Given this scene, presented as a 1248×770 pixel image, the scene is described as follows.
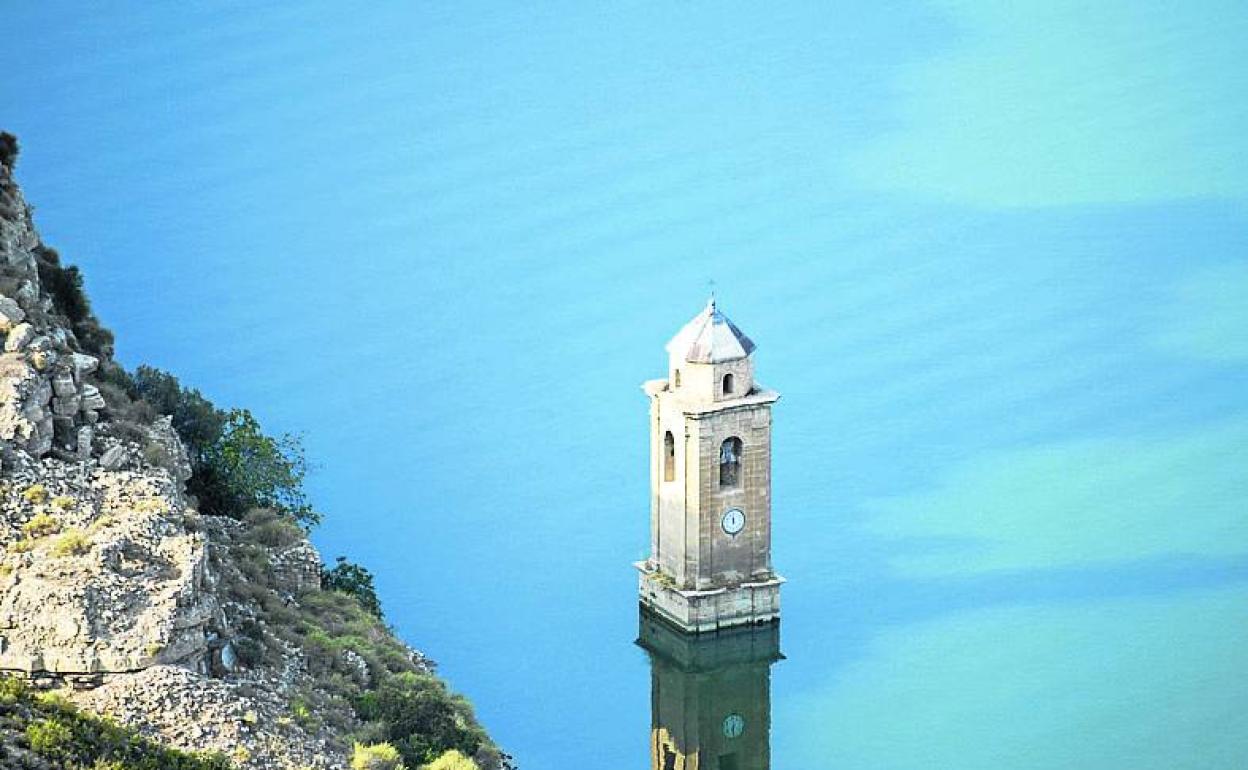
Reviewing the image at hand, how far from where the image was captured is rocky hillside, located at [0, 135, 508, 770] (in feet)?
118

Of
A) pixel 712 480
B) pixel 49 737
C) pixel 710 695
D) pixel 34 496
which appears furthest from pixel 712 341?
pixel 49 737

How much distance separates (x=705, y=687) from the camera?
160ft

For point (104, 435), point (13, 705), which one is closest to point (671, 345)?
point (104, 435)

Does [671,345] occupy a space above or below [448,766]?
above

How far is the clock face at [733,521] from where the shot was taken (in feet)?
164

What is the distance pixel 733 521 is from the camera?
50.1m

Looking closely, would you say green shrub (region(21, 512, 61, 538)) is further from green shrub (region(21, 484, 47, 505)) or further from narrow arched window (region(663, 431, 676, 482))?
narrow arched window (region(663, 431, 676, 482))

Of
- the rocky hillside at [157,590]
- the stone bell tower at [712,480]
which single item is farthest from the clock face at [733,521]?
the rocky hillside at [157,590]

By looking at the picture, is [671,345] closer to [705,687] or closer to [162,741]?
[705,687]

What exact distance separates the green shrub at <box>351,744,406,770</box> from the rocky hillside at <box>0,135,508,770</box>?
2.0 inches

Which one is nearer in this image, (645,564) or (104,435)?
(104,435)

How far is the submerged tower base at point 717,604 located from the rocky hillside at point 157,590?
5.14 metres

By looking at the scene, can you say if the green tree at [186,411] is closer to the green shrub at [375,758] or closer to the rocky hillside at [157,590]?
the rocky hillside at [157,590]

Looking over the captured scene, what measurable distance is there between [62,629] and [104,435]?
586 cm
